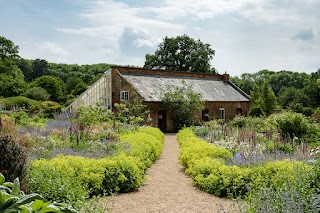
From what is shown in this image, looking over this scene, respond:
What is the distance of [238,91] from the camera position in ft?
116

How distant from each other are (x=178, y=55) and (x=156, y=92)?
23864mm

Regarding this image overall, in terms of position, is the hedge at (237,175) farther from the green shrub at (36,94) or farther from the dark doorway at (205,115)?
the green shrub at (36,94)

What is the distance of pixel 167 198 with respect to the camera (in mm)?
7594

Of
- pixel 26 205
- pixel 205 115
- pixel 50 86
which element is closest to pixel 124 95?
pixel 205 115

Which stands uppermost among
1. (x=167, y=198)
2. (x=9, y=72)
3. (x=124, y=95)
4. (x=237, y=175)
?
(x=9, y=72)

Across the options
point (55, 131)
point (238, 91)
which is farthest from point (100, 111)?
point (238, 91)

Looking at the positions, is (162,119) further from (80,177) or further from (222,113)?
(80,177)

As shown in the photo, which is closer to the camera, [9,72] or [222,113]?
[222,113]

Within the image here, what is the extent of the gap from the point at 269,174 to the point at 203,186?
162 cm

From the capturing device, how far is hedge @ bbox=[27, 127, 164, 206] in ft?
19.8

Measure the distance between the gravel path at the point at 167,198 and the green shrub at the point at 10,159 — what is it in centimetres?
167

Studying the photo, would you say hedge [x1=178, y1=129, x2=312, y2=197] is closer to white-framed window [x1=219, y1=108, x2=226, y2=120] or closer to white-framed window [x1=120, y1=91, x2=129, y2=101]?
white-framed window [x1=120, y1=91, x2=129, y2=101]

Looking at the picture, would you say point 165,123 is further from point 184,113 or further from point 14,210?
point 14,210

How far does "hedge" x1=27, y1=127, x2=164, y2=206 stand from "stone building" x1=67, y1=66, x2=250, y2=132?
1714 cm
